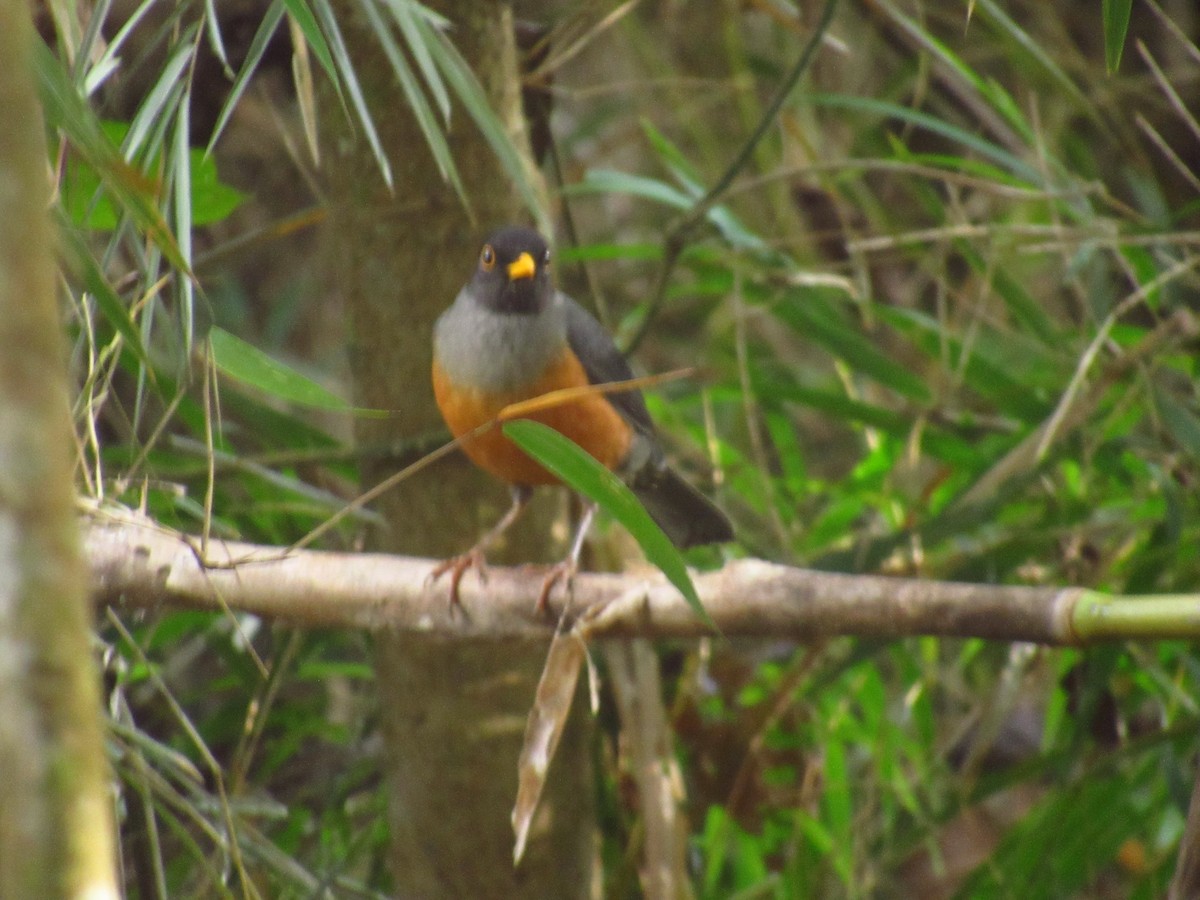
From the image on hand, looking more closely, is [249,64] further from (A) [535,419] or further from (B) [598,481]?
(A) [535,419]

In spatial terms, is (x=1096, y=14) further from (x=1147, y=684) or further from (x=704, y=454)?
(x=1147, y=684)

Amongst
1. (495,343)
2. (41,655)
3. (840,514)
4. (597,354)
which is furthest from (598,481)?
(840,514)

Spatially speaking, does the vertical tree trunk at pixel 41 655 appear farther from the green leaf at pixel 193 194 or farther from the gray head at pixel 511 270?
the gray head at pixel 511 270

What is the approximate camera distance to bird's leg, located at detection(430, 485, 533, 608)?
7.75 ft

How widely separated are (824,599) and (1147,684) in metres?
2.07

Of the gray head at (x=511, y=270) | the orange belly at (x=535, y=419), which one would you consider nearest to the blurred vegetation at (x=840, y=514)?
the gray head at (x=511, y=270)

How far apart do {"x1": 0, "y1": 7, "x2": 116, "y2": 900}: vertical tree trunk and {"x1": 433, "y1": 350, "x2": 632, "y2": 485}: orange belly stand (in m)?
2.24

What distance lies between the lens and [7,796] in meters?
0.72

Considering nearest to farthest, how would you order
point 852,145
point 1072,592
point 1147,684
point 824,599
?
point 1072,592 → point 824,599 → point 1147,684 → point 852,145

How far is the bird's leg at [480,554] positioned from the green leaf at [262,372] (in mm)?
432

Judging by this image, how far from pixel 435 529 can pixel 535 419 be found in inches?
16.5

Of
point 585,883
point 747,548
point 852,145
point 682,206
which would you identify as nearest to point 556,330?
point 682,206

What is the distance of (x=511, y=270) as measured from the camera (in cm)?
333

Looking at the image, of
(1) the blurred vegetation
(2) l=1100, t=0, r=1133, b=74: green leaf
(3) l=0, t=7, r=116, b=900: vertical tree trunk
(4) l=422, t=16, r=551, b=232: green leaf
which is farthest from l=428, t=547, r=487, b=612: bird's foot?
(3) l=0, t=7, r=116, b=900: vertical tree trunk
